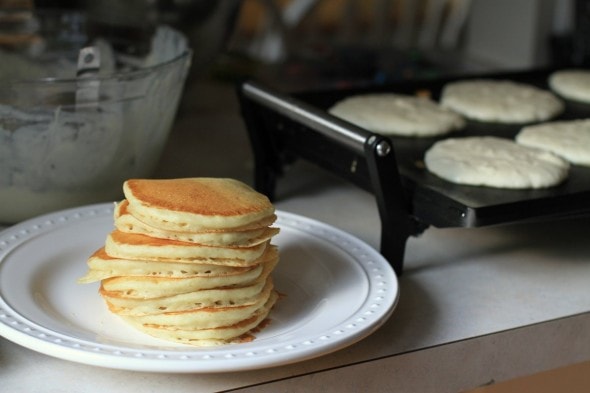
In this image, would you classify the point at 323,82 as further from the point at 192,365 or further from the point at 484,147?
the point at 192,365

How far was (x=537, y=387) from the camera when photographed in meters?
1.09

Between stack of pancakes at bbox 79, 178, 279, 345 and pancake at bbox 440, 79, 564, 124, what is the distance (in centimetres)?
65

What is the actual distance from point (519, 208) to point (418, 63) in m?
1.34

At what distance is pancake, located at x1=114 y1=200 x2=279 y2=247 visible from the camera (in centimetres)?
85

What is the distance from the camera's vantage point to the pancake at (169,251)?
2.76 ft

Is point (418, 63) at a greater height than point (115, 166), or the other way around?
point (115, 166)

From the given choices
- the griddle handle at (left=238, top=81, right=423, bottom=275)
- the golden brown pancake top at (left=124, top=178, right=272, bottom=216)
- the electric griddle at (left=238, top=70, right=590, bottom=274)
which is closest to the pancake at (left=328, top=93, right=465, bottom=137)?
the electric griddle at (left=238, top=70, right=590, bottom=274)

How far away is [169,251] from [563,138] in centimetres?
69

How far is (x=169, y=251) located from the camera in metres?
0.84

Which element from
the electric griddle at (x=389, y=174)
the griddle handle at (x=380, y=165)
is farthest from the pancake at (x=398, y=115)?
the griddle handle at (x=380, y=165)

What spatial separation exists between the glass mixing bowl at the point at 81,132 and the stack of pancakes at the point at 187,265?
270 mm

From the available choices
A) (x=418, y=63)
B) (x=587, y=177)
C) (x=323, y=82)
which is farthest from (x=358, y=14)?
(x=587, y=177)

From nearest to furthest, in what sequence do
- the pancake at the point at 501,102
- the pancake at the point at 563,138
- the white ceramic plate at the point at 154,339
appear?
the white ceramic plate at the point at 154,339 < the pancake at the point at 563,138 < the pancake at the point at 501,102

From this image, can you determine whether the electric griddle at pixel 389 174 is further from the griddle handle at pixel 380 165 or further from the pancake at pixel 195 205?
the pancake at pixel 195 205
